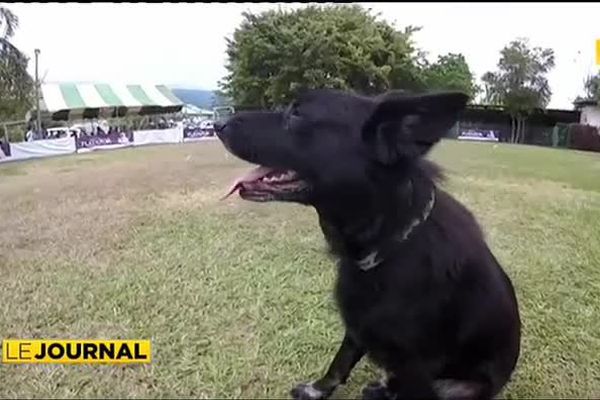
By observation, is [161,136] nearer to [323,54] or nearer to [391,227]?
[323,54]

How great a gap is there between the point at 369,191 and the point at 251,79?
0.61 meters

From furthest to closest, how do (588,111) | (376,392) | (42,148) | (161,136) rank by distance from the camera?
(42,148) → (161,136) → (588,111) → (376,392)

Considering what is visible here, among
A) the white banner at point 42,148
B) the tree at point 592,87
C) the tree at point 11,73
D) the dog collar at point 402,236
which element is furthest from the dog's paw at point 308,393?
the white banner at point 42,148

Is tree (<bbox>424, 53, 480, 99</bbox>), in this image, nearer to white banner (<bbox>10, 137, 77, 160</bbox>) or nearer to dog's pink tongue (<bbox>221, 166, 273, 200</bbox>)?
dog's pink tongue (<bbox>221, 166, 273, 200</bbox>)

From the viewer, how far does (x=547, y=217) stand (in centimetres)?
222

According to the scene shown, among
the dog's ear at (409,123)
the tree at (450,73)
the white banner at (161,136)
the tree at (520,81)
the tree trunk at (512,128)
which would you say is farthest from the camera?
the white banner at (161,136)

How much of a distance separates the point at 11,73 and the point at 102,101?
1.03m

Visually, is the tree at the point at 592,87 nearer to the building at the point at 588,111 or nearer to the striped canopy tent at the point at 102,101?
the building at the point at 588,111

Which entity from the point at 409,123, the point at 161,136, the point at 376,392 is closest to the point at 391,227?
the point at 409,123

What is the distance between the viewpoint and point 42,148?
4293mm

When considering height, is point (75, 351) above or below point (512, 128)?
below

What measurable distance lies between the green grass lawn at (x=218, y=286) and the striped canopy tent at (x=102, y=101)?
36 centimetres

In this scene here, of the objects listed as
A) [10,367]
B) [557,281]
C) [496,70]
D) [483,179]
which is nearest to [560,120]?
[483,179]

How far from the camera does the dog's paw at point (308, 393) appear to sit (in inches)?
36.7
